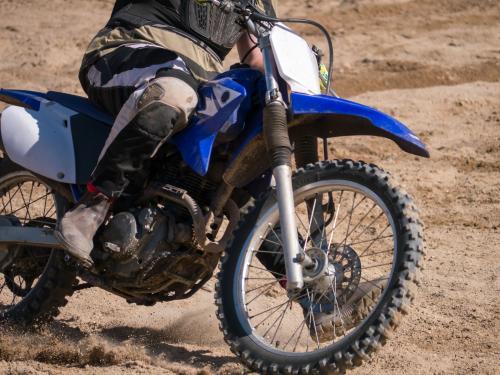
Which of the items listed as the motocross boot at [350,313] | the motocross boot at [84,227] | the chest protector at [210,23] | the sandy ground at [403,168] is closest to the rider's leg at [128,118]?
the motocross boot at [84,227]

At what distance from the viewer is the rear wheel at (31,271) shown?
5.18 metres

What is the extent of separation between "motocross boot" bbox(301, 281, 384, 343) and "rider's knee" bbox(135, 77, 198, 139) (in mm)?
979

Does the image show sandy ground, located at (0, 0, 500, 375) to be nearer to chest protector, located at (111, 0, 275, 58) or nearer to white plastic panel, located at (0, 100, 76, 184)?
white plastic panel, located at (0, 100, 76, 184)

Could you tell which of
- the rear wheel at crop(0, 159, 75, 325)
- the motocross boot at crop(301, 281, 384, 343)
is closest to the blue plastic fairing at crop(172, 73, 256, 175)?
the motocross boot at crop(301, 281, 384, 343)

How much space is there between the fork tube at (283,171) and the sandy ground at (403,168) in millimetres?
707

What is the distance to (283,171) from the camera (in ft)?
13.7

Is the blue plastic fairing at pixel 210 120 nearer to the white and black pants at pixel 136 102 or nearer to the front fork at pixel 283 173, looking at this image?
the white and black pants at pixel 136 102

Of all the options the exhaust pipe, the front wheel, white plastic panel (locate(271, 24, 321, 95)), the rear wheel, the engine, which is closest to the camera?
the front wheel

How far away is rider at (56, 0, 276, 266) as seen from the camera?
446 cm

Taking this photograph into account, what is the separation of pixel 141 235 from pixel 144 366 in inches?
23.0

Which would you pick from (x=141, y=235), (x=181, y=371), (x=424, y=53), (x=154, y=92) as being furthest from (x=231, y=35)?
(x=424, y=53)

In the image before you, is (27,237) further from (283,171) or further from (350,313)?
(350,313)

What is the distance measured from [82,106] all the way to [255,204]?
108 centimetres

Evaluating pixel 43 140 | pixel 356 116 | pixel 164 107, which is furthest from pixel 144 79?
pixel 356 116
